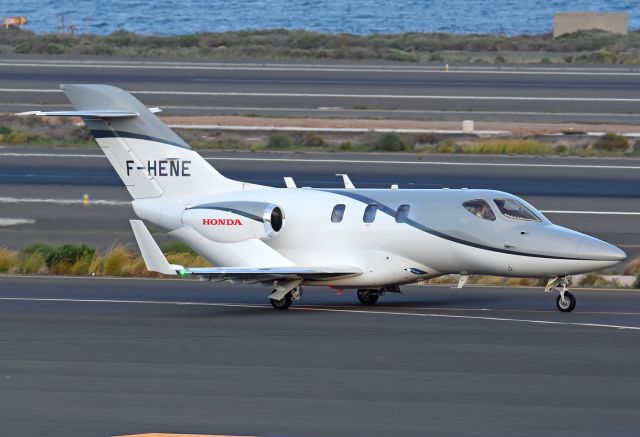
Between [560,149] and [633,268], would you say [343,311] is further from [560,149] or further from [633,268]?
[560,149]

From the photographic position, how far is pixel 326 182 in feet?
147

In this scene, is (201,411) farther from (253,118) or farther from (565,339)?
(253,118)

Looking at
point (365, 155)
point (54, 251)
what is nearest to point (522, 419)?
point (54, 251)

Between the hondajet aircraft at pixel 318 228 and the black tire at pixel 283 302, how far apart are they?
0.04 m

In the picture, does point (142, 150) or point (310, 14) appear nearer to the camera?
point (142, 150)

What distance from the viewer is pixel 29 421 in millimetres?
15352

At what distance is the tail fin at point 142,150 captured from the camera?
2683cm

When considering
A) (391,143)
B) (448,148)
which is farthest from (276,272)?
(391,143)

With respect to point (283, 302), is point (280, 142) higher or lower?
lower

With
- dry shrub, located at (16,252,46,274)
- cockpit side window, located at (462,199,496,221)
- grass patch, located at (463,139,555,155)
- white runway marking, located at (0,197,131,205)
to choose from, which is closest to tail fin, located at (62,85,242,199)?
cockpit side window, located at (462,199,496,221)

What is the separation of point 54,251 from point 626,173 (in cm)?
2320

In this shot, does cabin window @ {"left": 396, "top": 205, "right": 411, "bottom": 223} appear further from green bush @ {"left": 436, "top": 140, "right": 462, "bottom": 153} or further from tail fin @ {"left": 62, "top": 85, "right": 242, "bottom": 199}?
green bush @ {"left": 436, "top": 140, "right": 462, "bottom": 153}

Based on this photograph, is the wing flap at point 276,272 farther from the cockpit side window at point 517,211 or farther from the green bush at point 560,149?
the green bush at point 560,149

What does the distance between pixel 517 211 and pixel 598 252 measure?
180 centimetres
